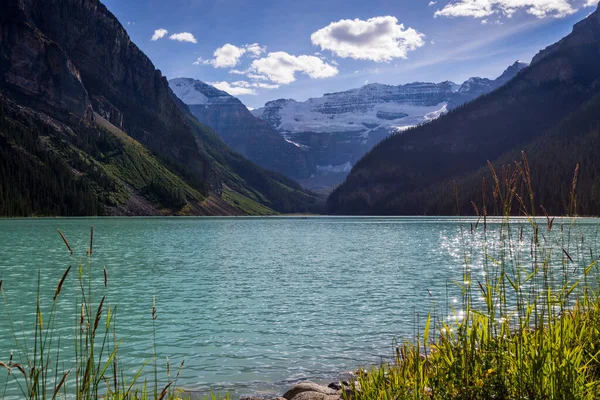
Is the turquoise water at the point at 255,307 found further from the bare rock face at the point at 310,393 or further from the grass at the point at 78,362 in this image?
the bare rock face at the point at 310,393

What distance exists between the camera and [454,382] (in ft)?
22.9

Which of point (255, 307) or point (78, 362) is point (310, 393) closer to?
point (78, 362)

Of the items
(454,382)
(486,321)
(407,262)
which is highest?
(486,321)

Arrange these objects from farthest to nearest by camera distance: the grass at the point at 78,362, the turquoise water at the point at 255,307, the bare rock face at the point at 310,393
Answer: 1. the turquoise water at the point at 255,307
2. the bare rock face at the point at 310,393
3. the grass at the point at 78,362

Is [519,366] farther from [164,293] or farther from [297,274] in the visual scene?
[297,274]

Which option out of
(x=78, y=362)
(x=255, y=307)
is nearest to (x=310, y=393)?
(x=78, y=362)

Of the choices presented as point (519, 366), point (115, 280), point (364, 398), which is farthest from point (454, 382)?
point (115, 280)

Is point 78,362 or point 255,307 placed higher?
point 78,362

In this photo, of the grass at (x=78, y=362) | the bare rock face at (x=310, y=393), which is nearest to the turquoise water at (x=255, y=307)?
the grass at (x=78, y=362)

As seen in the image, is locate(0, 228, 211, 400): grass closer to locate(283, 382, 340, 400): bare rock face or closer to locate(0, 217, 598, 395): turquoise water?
locate(0, 217, 598, 395): turquoise water

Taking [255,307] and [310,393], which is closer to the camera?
[310,393]

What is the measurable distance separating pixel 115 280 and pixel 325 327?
2139 cm

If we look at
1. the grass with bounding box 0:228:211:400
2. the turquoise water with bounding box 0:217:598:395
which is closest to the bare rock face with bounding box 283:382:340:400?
the turquoise water with bounding box 0:217:598:395

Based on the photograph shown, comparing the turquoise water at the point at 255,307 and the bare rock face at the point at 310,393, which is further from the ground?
the bare rock face at the point at 310,393
